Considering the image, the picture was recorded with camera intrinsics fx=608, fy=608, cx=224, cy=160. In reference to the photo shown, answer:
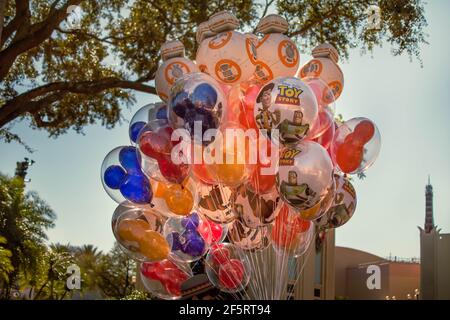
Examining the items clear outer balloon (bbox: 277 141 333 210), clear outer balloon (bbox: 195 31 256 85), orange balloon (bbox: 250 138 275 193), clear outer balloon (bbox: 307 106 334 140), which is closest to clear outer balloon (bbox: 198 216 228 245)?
orange balloon (bbox: 250 138 275 193)

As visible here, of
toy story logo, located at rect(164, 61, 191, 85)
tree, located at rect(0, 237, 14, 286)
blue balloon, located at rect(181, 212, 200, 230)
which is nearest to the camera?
toy story logo, located at rect(164, 61, 191, 85)

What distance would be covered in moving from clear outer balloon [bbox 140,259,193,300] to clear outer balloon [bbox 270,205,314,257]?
3.63 feet

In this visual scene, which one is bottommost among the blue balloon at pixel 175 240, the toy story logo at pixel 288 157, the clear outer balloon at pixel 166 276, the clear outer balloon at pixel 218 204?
the clear outer balloon at pixel 166 276

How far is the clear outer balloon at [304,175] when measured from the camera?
18.3ft

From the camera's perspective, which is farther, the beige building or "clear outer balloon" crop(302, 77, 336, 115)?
the beige building

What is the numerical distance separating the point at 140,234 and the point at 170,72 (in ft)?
5.78

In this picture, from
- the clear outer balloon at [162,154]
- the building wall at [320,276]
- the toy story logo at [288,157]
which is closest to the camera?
the toy story logo at [288,157]

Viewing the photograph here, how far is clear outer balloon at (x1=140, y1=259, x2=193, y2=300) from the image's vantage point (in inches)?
274

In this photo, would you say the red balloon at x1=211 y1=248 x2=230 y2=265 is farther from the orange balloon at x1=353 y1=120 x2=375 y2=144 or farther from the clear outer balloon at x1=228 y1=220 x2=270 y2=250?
the orange balloon at x1=353 y1=120 x2=375 y2=144

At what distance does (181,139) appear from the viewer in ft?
19.3

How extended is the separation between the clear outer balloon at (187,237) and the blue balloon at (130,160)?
682 millimetres

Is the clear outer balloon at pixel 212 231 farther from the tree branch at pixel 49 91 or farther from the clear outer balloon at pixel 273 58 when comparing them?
the tree branch at pixel 49 91

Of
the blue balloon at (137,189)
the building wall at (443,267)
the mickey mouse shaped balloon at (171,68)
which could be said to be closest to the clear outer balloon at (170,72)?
the mickey mouse shaped balloon at (171,68)

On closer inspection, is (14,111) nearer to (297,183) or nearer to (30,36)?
(30,36)
